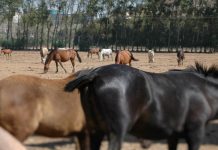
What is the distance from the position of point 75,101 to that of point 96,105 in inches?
20.5

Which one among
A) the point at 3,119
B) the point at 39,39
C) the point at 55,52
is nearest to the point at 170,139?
the point at 3,119

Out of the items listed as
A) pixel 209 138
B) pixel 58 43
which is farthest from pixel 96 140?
pixel 58 43

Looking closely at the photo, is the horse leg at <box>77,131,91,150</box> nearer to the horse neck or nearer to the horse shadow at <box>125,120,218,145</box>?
the horse shadow at <box>125,120,218,145</box>

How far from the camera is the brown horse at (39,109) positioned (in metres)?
5.23

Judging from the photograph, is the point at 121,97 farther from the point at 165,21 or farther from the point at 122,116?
the point at 165,21

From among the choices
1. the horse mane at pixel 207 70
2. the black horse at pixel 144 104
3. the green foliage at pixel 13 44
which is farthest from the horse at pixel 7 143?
the green foliage at pixel 13 44

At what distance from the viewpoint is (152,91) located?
5.11m

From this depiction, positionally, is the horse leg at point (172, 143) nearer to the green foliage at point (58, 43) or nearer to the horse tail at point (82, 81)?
the horse tail at point (82, 81)

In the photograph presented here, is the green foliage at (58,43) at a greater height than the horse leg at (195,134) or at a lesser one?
lesser

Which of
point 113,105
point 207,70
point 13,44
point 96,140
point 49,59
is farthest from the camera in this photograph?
point 13,44

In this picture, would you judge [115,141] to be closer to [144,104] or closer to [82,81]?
[144,104]

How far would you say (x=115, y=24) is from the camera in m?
68.9

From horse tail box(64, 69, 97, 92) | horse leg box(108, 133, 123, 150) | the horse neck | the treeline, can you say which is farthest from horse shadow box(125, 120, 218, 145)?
the treeline

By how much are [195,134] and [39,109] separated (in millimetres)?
1815
